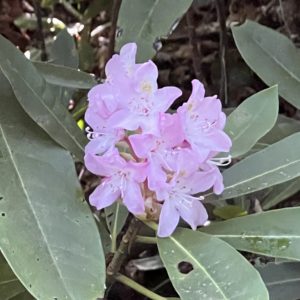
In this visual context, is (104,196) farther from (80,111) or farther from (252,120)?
(80,111)

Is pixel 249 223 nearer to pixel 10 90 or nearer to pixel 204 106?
pixel 204 106

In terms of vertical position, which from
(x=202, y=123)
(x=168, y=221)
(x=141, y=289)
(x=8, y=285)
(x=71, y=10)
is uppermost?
(x=202, y=123)

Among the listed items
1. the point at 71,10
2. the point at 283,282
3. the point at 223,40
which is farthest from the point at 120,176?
the point at 71,10

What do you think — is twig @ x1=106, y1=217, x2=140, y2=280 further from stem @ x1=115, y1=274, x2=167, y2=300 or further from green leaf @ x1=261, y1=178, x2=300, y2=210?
green leaf @ x1=261, y1=178, x2=300, y2=210

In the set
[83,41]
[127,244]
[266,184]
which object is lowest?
[83,41]

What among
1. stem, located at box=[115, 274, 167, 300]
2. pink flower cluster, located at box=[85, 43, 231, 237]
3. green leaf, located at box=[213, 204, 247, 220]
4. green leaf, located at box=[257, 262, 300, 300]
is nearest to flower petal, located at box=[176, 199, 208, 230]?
pink flower cluster, located at box=[85, 43, 231, 237]

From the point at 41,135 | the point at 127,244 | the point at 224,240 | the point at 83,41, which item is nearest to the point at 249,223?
the point at 224,240

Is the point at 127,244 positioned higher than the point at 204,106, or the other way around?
the point at 204,106

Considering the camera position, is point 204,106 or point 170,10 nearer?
point 204,106
